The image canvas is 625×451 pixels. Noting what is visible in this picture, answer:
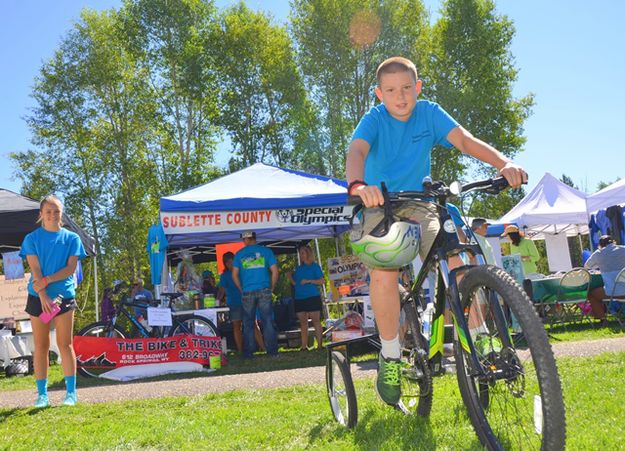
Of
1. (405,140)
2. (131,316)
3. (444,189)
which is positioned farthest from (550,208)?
(444,189)

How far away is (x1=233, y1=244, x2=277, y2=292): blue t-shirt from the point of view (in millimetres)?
10469

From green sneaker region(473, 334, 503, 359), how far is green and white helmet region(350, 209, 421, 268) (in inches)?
19.6

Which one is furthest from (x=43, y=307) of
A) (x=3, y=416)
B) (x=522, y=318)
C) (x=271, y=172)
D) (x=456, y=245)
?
(x=271, y=172)

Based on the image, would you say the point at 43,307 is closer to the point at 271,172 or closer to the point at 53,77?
the point at 271,172

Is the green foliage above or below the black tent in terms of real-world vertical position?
above

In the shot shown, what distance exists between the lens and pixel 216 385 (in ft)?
22.4

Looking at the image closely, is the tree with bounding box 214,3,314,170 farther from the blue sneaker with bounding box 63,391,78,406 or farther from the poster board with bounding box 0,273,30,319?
the blue sneaker with bounding box 63,391,78,406

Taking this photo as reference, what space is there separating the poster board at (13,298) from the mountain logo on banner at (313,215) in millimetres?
5763

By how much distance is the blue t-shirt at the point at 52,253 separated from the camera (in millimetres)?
6133

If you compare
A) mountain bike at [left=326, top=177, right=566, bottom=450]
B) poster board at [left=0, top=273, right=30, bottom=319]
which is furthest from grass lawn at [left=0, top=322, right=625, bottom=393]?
mountain bike at [left=326, top=177, right=566, bottom=450]

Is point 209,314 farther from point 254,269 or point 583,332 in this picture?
point 583,332

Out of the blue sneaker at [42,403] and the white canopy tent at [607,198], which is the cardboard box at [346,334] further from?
the white canopy tent at [607,198]

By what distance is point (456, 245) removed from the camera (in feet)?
9.30

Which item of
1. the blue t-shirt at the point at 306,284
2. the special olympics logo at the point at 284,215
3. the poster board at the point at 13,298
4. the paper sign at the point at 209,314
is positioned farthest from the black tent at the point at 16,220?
the blue t-shirt at the point at 306,284
